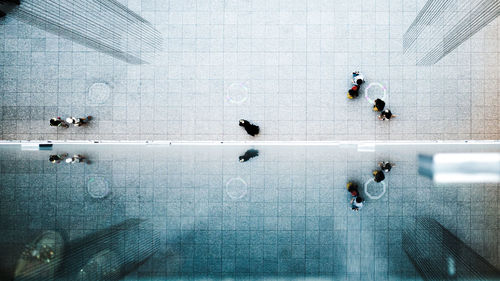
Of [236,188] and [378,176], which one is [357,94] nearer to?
[378,176]

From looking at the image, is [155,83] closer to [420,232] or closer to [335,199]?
[335,199]

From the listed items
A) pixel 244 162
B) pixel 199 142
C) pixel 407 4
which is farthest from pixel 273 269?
pixel 407 4

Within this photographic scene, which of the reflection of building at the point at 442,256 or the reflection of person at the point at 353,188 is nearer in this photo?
the reflection of building at the point at 442,256

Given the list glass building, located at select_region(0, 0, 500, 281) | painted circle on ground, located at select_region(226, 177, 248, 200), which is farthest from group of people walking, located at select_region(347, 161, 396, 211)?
glass building, located at select_region(0, 0, 500, 281)

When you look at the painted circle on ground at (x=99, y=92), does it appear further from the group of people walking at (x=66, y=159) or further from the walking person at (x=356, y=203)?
the walking person at (x=356, y=203)

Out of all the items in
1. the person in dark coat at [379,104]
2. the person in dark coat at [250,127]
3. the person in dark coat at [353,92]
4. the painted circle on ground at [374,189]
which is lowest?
the painted circle on ground at [374,189]

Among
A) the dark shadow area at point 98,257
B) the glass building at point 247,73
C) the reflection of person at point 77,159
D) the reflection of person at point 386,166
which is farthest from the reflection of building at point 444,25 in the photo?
the reflection of person at point 77,159
